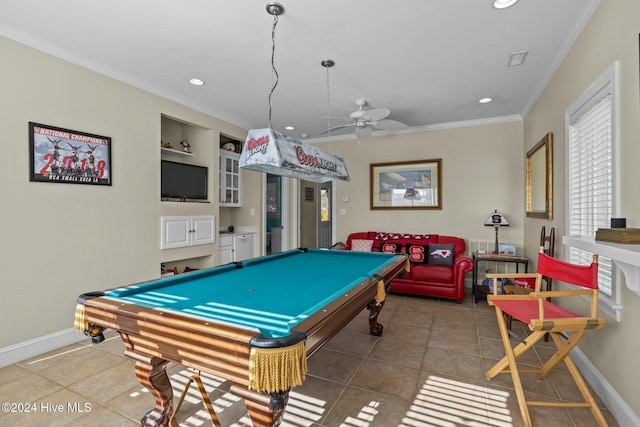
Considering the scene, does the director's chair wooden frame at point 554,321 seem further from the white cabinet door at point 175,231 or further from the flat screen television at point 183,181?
the flat screen television at point 183,181

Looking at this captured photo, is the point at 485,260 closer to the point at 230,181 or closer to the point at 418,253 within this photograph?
the point at 418,253

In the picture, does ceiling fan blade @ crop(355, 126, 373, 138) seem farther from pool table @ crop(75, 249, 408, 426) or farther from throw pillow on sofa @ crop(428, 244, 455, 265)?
pool table @ crop(75, 249, 408, 426)

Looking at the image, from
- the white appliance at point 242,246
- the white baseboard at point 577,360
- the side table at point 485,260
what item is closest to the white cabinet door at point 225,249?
the white appliance at point 242,246

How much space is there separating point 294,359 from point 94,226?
2898 millimetres

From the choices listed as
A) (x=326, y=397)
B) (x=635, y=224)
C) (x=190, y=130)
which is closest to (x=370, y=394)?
(x=326, y=397)

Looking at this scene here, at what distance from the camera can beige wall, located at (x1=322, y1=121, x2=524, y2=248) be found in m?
4.49

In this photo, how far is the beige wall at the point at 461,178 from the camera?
449 centimetres

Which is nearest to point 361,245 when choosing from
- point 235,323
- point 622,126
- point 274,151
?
point 274,151

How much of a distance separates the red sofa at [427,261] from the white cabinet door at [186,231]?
2.14 metres

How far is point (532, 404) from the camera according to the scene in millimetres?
1760

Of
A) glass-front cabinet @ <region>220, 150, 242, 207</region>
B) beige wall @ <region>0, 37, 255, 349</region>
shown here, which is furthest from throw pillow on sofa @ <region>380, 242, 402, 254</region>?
beige wall @ <region>0, 37, 255, 349</region>

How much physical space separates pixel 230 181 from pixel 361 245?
2.38 metres

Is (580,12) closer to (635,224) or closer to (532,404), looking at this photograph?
(635,224)

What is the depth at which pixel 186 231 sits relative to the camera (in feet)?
12.6
